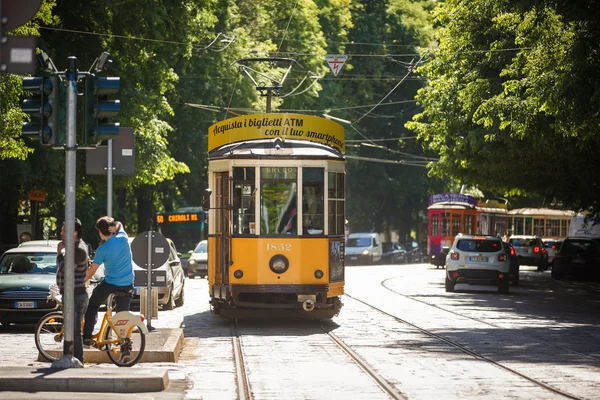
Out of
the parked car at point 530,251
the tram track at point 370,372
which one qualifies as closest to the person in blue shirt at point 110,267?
the tram track at point 370,372

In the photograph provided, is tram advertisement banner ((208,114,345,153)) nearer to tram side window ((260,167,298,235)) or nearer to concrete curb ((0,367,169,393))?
tram side window ((260,167,298,235))

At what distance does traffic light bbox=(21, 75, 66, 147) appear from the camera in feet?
41.8

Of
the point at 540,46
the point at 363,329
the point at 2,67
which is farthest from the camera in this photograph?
the point at 540,46

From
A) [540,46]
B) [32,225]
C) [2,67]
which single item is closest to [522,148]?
[540,46]

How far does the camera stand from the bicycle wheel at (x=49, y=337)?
14.3 metres

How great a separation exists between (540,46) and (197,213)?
29539 millimetres

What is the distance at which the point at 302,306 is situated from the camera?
20531 millimetres

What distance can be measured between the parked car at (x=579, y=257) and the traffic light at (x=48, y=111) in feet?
117

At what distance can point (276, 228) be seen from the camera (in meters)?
20.7

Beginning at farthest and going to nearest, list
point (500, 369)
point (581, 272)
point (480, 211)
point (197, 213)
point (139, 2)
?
point (480, 211), point (197, 213), point (581, 272), point (139, 2), point (500, 369)

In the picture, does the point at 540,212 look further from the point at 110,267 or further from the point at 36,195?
the point at 110,267

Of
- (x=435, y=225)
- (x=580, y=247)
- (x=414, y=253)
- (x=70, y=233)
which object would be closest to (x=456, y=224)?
(x=435, y=225)

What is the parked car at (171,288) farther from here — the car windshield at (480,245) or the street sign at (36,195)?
the car windshield at (480,245)

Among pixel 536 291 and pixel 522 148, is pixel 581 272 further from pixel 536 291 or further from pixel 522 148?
pixel 522 148
